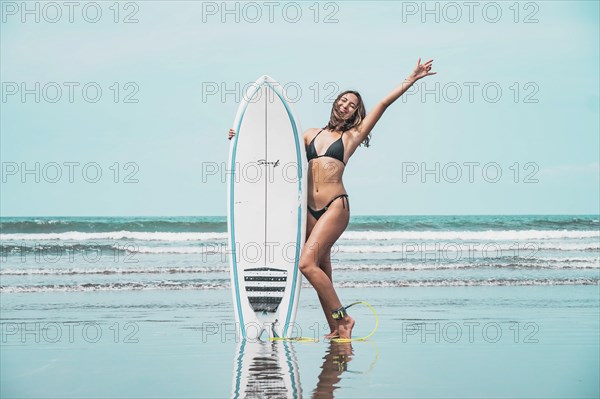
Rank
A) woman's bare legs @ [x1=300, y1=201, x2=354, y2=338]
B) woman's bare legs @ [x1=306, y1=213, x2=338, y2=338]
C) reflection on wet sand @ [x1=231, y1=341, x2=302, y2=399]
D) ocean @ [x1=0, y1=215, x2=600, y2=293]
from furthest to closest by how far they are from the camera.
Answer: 1. ocean @ [x1=0, y1=215, x2=600, y2=293]
2. woman's bare legs @ [x1=306, y1=213, x2=338, y2=338]
3. woman's bare legs @ [x1=300, y1=201, x2=354, y2=338]
4. reflection on wet sand @ [x1=231, y1=341, x2=302, y2=399]

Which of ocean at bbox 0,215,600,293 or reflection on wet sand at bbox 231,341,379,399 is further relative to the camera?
ocean at bbox 0,215,600,293

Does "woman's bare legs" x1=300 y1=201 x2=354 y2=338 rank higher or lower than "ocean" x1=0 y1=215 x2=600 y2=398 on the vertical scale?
higher

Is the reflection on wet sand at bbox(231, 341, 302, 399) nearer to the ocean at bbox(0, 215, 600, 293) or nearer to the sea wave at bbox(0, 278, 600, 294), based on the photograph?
the sea wave at bbox(0, 278, 600, 294)

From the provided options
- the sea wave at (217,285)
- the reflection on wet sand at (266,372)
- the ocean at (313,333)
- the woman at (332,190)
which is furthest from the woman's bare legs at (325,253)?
the sea wave at (217,285)

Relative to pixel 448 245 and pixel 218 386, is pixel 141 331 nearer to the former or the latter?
pixel 218 386

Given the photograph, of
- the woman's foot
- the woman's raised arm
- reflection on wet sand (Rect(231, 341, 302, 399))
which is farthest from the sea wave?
the woman's raised arm

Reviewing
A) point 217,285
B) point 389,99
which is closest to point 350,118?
point 389,99

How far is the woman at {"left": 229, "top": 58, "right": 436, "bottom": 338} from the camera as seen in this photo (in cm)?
662

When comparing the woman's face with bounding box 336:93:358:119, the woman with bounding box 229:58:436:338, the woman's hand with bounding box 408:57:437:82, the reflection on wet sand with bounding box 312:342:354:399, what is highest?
the woman's hand with bounding box 408:57:437:82

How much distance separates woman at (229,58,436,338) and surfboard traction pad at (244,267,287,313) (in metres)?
0.48

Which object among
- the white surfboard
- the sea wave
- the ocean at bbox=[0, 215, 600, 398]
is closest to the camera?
the ocean at bbox=[0, 215, 600, 398]

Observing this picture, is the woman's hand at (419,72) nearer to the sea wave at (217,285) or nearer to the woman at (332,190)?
the woman at (332,190)

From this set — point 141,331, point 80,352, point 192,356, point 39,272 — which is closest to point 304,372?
point 192,356

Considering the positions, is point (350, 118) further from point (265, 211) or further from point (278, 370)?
point (278, 370)
